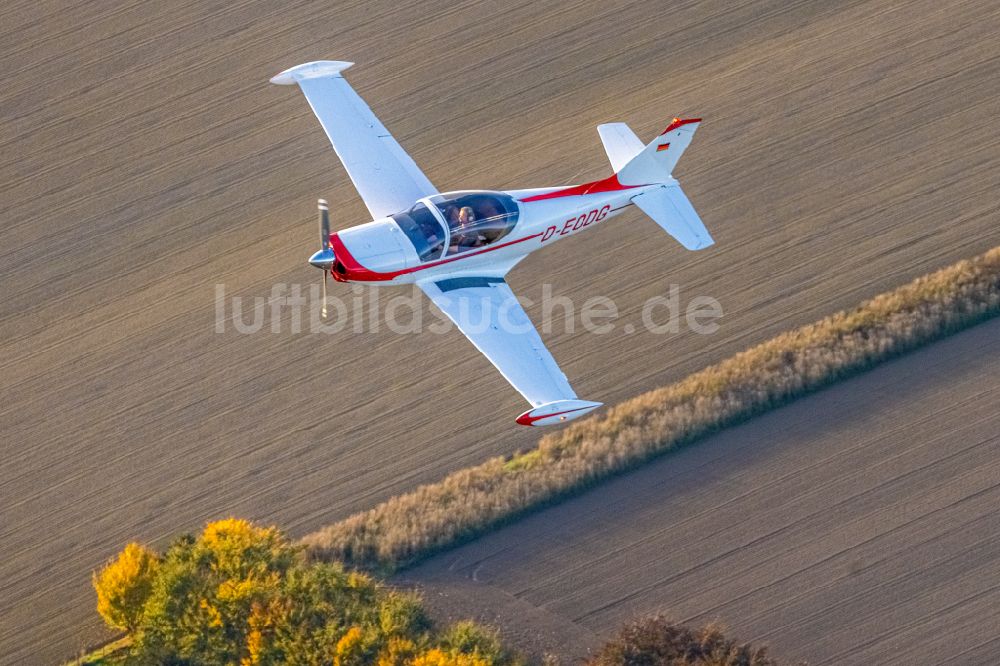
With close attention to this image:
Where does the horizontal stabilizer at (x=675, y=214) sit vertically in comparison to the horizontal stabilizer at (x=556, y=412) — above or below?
above

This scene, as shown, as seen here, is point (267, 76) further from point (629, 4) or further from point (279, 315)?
point (629, 4)

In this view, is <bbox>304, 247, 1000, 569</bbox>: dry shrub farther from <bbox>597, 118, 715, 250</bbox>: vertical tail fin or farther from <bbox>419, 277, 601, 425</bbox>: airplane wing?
<bbox>597, 118, 715, 250</bbox>: vertical tail fin

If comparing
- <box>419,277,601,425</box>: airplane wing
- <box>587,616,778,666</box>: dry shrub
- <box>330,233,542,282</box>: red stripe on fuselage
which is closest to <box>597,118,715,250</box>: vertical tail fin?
<box>419,277,601,425</box>: airplane wing

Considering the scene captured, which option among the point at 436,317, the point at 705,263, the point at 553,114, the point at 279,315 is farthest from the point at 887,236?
the point at 279,315

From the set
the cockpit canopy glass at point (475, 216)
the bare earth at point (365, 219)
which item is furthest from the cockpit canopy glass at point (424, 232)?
the bare earth at point (365, 219)

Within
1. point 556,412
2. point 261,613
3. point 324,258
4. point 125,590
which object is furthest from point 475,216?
point 125,590

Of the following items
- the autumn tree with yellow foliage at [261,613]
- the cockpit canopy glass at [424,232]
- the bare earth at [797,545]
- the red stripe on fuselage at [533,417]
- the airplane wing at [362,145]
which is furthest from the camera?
the airplane wing at [362,145]

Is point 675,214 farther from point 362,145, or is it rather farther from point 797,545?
point 797,545

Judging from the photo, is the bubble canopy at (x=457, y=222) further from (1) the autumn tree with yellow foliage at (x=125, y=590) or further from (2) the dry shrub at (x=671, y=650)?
(2) the dry shrub at (x=671, y=650)
